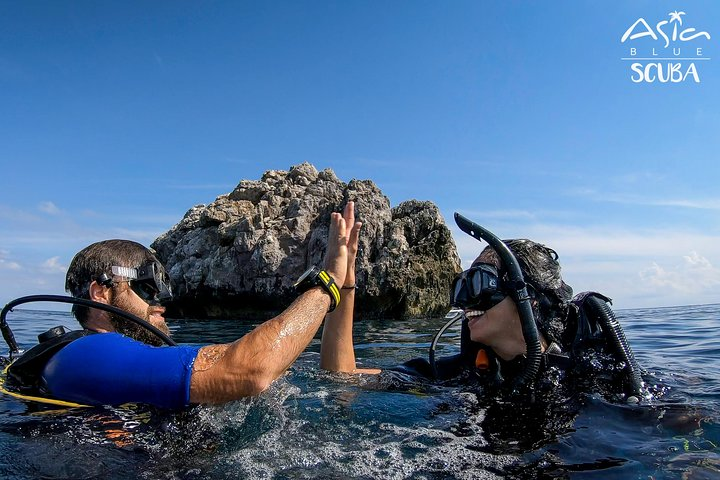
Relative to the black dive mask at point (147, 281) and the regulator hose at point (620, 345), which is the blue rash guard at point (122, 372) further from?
the regulator hose at point (620, 345)

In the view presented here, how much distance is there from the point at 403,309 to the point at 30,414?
17634 millimetres

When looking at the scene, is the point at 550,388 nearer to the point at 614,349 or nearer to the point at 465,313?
the point at 614,349

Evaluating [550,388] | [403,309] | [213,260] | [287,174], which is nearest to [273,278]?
[213,260]

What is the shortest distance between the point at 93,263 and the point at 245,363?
4.90 feet

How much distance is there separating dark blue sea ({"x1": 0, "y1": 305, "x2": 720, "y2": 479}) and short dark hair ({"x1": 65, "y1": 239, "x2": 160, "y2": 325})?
2.36ft

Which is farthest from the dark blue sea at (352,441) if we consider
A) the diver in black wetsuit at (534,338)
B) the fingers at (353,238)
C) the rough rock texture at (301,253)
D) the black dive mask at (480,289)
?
the rough rock texture at (301,253)

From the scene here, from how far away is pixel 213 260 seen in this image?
74.6 ft

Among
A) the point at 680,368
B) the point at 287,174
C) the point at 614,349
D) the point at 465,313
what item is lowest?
the point at 680,368

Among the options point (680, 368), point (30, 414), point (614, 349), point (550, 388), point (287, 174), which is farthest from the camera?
point (287, 174)

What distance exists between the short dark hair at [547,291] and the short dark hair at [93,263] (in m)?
2.50

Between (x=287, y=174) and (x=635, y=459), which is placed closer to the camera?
(x=635, y=459)

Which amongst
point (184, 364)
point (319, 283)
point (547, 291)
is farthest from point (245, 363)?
point (547, 291)

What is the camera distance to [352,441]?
9.18 ft

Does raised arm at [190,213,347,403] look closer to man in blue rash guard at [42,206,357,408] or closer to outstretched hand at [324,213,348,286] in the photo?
man in blue rash guard at [42,206,357,408]
